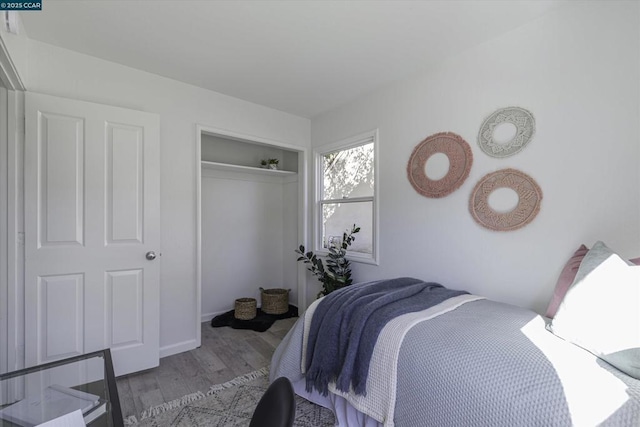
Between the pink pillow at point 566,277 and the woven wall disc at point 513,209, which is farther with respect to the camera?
the woven wall disc at point 513,209

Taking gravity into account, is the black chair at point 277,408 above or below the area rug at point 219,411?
above

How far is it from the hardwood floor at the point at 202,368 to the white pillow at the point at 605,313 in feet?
6.80

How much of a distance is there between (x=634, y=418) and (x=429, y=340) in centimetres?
64

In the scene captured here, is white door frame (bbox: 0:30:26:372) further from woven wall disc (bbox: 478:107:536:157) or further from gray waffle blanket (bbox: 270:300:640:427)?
woven wall disc (bbox: 478:107:536:157)

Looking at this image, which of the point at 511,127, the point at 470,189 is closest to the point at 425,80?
the point at 511,127

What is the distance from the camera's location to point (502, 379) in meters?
1.07

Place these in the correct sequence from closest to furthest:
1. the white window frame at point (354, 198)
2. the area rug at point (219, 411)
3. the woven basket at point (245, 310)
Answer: the area rug at point (219, 411) → the white window frame at point (354, 198) → the woven basket at point (245, 310)

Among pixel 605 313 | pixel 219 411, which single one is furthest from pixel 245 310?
pixel 605 313

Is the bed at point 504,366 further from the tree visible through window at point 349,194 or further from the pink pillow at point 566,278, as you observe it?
the tree visible through window at point 349,194

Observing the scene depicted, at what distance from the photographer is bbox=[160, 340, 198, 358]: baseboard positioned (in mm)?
2535

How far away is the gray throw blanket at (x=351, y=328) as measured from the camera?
1493 millimetres

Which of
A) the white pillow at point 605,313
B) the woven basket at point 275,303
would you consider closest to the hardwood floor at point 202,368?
the woven basket at point 275,303

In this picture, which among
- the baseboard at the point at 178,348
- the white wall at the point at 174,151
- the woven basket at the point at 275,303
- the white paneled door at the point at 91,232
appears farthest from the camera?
the woven basket at the point at 275,303

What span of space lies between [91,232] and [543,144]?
313 centimetres
